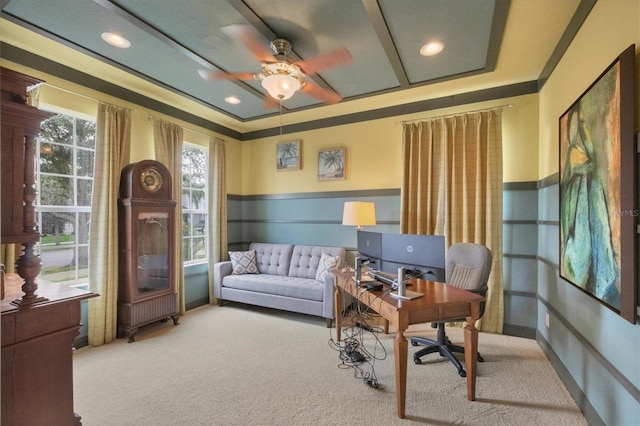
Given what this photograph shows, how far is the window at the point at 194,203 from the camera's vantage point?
4.30 meters

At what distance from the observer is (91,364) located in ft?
8.65

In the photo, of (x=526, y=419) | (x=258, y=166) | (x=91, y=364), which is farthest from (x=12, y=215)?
(x=258, y=166)

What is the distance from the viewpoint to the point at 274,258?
4.51m

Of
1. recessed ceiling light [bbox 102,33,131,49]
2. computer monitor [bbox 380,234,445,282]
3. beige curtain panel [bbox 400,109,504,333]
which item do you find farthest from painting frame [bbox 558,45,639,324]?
recessed ceiling light [bbox 102,33,131,49]

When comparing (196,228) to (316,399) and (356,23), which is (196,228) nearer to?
(316,399)

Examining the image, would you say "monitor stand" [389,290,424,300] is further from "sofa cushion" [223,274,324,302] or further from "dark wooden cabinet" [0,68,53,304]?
"dark wooden cabinet" [0,68,53,304]

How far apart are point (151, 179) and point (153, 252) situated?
0.88m

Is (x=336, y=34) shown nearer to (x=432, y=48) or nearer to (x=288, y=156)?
(x=432, y=48)

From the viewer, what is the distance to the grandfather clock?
10.6 feet

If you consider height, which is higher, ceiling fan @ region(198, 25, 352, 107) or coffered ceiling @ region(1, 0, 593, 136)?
coffered ceiling @ region(1, 0, 593, 136)

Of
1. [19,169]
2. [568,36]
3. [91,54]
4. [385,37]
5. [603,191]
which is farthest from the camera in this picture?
[91,54]

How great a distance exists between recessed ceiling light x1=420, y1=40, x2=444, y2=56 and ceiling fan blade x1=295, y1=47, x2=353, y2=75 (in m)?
0.87

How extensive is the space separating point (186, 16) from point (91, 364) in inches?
119

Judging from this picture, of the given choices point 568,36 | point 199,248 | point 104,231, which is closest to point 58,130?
point 104,231
